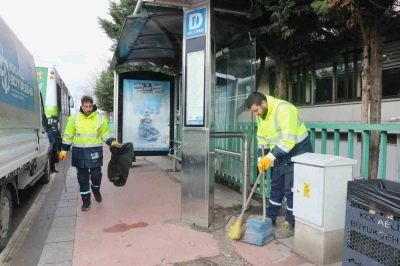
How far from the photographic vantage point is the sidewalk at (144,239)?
332 centimetres

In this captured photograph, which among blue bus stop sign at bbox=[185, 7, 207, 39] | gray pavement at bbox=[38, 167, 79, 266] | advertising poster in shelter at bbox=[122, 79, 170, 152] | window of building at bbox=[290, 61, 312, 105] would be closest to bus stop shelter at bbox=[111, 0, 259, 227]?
blue bus stop sign at bbox=[185, 7, 207, 39]

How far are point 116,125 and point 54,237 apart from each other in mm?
4896

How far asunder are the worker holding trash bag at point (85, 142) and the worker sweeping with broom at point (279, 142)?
8.00 feet

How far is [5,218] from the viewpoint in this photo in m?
3.94

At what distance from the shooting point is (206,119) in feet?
13.3

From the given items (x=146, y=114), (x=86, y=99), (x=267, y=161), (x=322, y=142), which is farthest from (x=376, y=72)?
(x=146, y=114)

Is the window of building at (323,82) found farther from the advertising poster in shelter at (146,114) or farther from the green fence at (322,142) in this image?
the green fence at (322,142)

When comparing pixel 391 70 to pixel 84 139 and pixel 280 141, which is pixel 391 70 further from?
pixel 84 139

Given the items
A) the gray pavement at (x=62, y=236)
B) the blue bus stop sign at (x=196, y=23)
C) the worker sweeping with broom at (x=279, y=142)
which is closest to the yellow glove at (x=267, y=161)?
the worker sweeping with broom at (x=279, y=142)

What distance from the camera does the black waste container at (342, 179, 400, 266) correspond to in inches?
90.6

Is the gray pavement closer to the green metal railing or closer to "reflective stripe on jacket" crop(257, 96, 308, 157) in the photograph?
"reflective stripe on jacket" crop(257, 96, 308, 157)

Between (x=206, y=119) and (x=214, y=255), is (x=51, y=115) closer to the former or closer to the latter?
(x=206, y=119)

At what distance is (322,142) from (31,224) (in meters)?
3.96

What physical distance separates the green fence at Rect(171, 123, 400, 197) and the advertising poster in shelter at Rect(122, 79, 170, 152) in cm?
271
